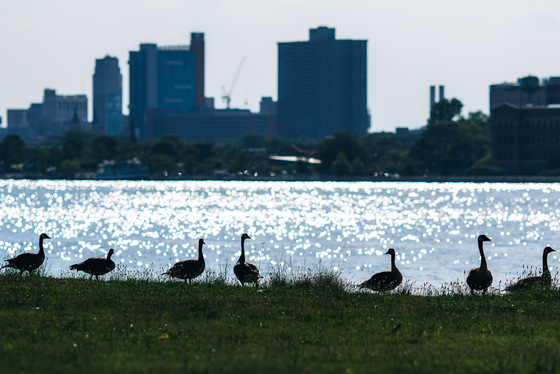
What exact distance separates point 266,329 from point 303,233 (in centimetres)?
8060

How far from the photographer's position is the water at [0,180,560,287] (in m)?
63.7

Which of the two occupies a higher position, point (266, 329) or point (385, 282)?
point (385, 282)

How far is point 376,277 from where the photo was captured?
93.6ft

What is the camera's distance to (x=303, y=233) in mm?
100750

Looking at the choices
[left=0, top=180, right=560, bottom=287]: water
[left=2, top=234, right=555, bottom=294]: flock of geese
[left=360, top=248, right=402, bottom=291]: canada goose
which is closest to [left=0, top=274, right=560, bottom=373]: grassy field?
[left=360, top=248, right=402, bottom=291]: canada goose

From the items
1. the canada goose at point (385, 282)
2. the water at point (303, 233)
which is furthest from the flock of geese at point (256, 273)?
the water at point (303, 233)

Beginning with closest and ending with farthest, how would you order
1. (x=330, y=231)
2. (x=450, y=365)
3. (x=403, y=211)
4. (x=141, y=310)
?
(x=450, y=365) → (x=141, y=310) → (x=330, y=231) → (x=403, y=211)

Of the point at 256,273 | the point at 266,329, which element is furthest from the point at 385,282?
the point at 266,329

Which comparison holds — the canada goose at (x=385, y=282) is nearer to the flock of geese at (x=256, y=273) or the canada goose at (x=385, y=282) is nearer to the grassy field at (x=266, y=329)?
the flock of geese at (x=256, y=273)

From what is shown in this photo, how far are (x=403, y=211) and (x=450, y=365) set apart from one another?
133725 mm

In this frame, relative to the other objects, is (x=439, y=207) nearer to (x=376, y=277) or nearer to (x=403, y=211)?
(x=403, y=211)

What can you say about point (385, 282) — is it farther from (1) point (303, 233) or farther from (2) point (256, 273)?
(1) point (303, 233)

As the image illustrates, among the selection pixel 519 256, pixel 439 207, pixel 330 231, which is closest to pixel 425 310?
pixel 519 256

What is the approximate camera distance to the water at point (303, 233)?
2507 inches
